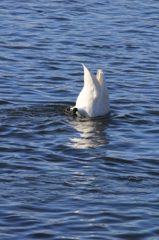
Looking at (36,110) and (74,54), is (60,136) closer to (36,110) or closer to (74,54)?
(36,110)

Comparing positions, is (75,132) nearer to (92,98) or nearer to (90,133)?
(90,133)

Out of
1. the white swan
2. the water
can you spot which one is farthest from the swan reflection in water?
the white swan

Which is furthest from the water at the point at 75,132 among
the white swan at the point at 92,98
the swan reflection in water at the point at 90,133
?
the white swan at the point at 92,98

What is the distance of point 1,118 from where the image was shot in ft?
32.8

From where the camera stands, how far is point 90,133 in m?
9.65

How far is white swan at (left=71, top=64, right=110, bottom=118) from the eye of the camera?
10.2 meters

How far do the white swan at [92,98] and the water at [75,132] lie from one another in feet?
0.74

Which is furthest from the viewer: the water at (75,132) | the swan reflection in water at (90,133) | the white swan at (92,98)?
the white swan at (92,98)

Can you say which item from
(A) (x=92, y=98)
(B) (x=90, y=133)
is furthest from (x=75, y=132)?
(A) (x=92, y=98)

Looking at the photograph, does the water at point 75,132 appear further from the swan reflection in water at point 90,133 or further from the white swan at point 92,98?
the white swan at point 92,98

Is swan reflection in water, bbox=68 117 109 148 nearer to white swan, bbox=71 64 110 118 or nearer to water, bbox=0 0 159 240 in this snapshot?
water, bbox=0 0 159 240

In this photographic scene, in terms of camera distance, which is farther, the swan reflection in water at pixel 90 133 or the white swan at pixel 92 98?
the white swan at pixel 92 98

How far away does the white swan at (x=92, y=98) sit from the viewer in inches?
401

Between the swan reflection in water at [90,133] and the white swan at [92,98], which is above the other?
the white swan at [92,98]
